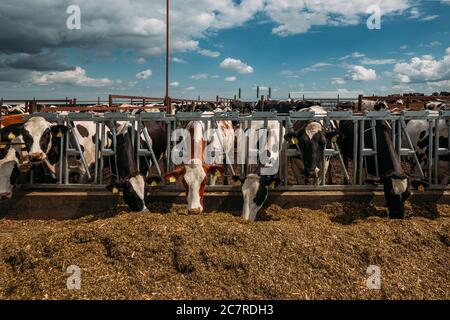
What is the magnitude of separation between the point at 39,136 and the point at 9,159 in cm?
63

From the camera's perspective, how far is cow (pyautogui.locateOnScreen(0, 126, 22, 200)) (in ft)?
20.7

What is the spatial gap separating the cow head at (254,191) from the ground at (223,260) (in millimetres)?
749

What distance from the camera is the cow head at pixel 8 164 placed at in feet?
20.7

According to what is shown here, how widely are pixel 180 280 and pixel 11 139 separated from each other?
4881 mm

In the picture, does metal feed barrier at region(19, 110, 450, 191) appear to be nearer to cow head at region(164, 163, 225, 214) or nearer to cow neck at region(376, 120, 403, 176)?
cow neck at region(376, 120, 403, 176)

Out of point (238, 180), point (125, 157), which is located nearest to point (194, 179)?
point (238, 180)

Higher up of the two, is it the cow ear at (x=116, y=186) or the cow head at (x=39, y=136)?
the cow head at (x=39, y=136)

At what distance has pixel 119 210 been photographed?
243 inches

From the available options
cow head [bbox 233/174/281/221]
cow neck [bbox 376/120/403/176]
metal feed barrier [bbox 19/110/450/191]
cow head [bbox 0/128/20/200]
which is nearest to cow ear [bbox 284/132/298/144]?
metal feed barrier [bbox 19/110/450/191]

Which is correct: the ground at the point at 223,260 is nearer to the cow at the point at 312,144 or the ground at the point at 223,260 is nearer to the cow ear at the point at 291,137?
the cow at the point at 312,144

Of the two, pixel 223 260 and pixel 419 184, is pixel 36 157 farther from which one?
pixel 419 184

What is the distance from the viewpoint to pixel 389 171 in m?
6.26

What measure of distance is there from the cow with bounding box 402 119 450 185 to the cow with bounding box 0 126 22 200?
23.8 ft

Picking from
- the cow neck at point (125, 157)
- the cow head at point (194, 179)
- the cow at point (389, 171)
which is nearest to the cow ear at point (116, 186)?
the cow neck at point (125, 157)
